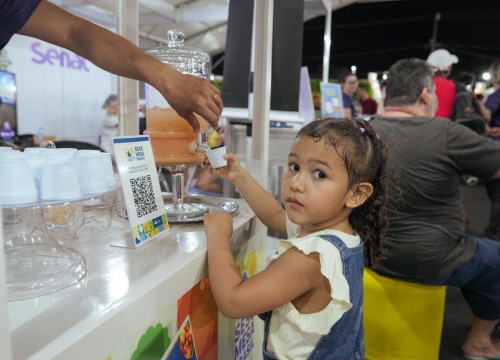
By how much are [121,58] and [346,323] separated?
0.75 meters

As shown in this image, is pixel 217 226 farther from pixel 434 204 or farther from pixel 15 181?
pixel 434 204

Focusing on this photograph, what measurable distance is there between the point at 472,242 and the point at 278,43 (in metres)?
1.19

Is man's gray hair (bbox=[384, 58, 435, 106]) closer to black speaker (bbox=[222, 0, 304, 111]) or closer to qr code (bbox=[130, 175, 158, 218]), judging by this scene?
black speaker (bbox=[222, 0, 304, 111])

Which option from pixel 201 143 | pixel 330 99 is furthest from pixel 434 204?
pixel 330 99

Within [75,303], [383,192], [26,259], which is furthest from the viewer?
[383,192]

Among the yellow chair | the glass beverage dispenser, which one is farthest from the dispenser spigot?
the yellow chair

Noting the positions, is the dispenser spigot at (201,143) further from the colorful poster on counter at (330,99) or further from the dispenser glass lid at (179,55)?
the colorful poster on counter at (330,99)

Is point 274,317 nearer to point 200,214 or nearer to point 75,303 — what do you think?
point 200,214

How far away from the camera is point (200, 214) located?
1.04 meters

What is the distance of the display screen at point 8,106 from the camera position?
4.62m

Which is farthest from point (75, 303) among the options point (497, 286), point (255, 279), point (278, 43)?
point (497, 286)

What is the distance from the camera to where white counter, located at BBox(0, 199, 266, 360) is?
0.49 m

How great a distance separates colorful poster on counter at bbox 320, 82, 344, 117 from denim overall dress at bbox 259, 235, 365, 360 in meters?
2.32

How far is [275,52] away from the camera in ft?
5.88
